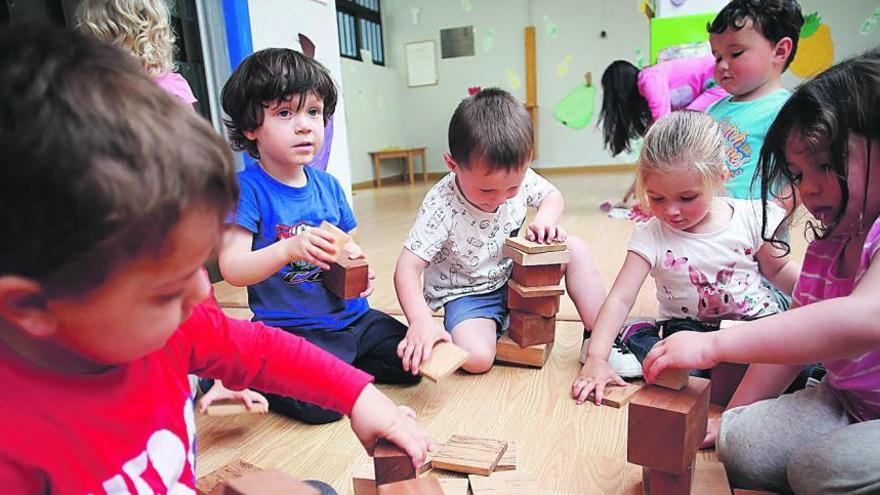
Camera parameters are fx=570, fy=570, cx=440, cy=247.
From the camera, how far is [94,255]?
37 centimetres

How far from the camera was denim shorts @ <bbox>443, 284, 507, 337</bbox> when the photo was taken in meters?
1.29

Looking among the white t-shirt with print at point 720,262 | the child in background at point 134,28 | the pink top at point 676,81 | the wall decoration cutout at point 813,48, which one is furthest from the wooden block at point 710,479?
the wall decoration cutout at point 813,48

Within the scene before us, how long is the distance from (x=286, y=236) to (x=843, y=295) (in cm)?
92

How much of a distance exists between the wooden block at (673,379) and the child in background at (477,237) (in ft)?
1.46

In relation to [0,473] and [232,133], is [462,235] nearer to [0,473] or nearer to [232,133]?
[232,133]

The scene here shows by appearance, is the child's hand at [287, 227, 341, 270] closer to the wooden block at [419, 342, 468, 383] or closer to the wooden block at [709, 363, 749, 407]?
the wooden block at [419, 342, 468, 383]

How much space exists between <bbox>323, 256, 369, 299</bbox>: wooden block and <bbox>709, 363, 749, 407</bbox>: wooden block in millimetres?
650

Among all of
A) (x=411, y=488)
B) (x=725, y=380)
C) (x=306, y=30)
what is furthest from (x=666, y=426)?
(x=306, y=30)

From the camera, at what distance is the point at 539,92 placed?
6.20 meters

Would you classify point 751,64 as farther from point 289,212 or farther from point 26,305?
point 26,305

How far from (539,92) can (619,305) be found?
545 cm

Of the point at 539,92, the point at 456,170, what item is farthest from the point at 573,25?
the point at 456,170

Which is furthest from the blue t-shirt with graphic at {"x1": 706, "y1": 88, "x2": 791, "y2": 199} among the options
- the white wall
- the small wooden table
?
the small wooden table

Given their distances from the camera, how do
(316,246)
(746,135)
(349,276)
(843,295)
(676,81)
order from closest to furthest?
(843,295)
(316,246)
(349,276)
(746,135)
(676,81)
